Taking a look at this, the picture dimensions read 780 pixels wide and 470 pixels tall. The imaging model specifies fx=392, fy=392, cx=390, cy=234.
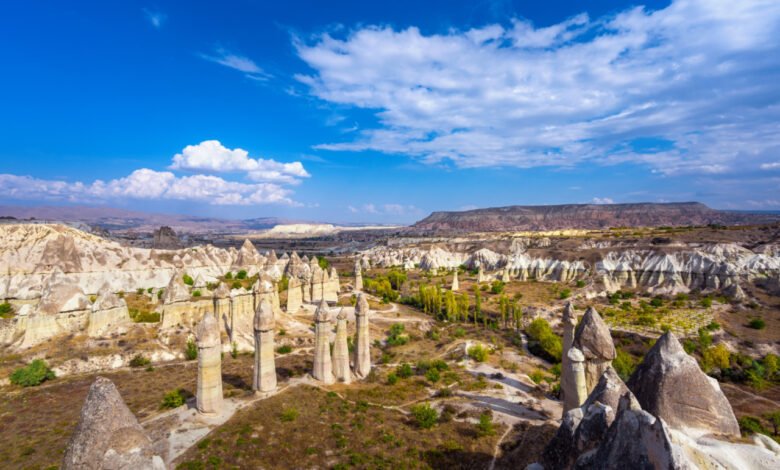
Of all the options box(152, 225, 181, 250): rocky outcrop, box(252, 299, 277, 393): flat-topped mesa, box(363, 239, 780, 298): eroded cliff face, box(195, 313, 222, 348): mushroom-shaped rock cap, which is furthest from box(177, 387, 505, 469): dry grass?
box(152, 225, 181, 250): rocky outcrop

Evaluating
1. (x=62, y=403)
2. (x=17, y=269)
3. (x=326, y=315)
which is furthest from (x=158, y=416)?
(x=17, y=269)

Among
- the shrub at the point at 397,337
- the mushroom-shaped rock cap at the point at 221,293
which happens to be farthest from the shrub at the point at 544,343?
the mushroom-shaped rock cap at the point at 221,293

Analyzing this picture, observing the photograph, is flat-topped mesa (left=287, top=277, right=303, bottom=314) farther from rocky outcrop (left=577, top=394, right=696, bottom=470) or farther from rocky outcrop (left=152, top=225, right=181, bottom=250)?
rocky outcrop (left=152, top=225, right=181, bottom=250)

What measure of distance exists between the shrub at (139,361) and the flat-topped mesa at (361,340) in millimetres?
17742

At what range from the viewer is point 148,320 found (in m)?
38.5

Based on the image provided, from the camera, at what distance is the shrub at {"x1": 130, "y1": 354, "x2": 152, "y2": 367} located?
32312mm

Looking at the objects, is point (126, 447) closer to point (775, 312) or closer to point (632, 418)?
point (632, 418)

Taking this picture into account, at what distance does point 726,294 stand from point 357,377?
200 ft

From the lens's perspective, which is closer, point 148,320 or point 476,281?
point 148,320

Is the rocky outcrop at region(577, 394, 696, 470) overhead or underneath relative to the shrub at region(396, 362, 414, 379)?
overhead

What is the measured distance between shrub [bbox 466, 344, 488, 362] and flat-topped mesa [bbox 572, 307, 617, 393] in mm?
15490

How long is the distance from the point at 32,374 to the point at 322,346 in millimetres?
20907

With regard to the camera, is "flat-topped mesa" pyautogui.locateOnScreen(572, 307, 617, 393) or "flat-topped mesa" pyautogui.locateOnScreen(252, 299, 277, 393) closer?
"flat-topped mesa" pyautogui.locateOnScreen(572, 307, 617, 393)

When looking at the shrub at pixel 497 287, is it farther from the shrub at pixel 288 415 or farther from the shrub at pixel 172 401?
the shrub at pixel 172 401
